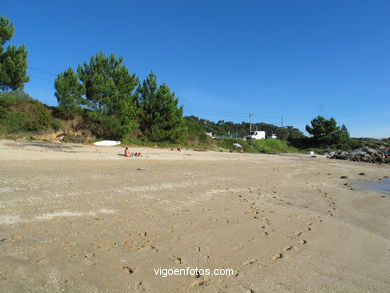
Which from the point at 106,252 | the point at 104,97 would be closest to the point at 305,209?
the point at 106,252

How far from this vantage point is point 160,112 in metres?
27.0

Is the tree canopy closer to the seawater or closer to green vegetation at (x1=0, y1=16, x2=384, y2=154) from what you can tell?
green vegetation at (x1=0, y1=16, x2=384, y2=154)

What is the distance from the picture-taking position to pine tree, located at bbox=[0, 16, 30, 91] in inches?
703

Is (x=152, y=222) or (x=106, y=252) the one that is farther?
(x=152, y=222)

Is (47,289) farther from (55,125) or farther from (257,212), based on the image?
(55,125)

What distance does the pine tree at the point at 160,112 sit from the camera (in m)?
26.0

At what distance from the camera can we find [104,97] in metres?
21.8

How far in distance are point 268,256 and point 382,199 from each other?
6.55 m

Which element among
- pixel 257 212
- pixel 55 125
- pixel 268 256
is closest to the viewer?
pixel 268 256

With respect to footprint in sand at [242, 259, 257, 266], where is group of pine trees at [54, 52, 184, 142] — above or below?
above

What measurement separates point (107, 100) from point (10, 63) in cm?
760

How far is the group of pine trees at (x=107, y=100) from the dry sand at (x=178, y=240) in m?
16.2

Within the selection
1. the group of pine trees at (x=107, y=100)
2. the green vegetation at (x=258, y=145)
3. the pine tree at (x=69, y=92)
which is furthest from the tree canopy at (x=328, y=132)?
the pine tree at (x=69, y=92)

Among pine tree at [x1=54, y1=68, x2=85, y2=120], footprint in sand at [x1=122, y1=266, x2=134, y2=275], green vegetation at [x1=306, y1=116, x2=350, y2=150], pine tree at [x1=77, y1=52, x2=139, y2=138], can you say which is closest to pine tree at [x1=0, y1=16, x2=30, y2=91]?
pine tree at [x1=54, y1=68, x2=85, y2=120]
